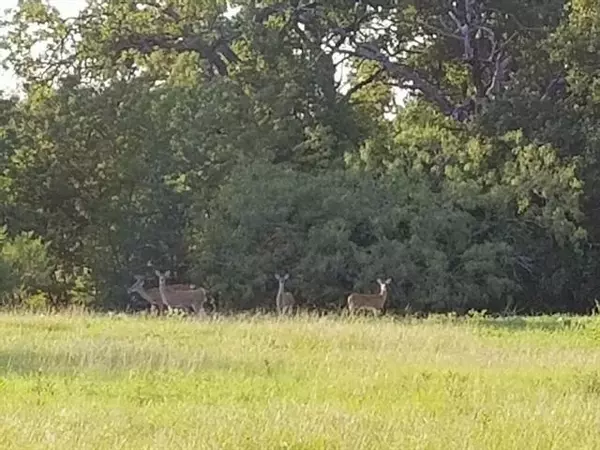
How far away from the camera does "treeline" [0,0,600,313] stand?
24.7 metres

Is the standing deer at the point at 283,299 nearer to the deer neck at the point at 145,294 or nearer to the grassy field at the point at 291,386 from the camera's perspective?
the deer neck at the point at 145,294

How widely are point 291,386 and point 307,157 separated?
1719cm

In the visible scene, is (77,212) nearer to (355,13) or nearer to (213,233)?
(213,233)

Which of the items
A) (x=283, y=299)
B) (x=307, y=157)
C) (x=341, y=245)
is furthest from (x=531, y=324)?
(x=307, y=157)

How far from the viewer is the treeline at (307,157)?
24.7m

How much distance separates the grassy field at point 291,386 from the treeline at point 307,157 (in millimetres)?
8092

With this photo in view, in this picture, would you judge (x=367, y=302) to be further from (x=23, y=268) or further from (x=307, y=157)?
(x=23, y=268)

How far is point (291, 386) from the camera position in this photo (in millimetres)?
10203

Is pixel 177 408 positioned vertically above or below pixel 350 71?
below

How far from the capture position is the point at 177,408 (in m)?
8.71

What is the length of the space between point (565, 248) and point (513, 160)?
2.12 m

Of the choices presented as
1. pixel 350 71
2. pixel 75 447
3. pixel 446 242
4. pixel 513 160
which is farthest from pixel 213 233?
pixel 75 447

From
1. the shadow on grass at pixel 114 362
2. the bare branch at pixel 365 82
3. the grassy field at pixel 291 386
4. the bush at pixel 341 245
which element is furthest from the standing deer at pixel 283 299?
the shadow on grass at pixel 114 362

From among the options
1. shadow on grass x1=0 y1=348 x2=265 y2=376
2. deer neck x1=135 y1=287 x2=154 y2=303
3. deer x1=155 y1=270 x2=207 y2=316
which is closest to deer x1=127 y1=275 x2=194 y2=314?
deer neck x1=135 y1=287 x2=154 y2=303
